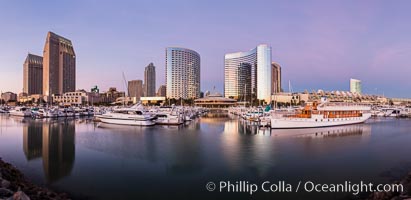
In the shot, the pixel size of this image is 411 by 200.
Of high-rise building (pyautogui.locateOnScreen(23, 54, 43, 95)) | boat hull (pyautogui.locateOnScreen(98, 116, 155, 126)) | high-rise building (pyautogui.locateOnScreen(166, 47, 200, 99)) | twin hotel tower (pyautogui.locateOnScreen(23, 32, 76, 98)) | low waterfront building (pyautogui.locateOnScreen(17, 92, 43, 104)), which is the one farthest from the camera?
high-rise building (pyautogui.locateOnScreen(23, 54, 43, 95))

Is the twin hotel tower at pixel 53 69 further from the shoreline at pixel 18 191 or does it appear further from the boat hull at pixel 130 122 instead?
the shoreline at pixel 18 191

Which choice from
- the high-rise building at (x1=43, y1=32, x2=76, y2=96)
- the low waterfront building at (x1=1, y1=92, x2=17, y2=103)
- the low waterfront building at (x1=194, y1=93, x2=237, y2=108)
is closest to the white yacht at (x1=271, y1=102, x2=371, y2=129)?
the low waterfront building at (x1=194, y1=93, x2=237, y2=108)

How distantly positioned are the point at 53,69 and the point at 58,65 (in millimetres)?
4578

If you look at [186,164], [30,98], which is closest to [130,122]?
[186,164]

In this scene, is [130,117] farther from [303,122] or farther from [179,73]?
[179,73]

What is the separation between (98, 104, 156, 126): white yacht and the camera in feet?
119

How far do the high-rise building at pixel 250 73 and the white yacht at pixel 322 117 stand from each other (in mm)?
93380

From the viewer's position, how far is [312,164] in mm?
14430

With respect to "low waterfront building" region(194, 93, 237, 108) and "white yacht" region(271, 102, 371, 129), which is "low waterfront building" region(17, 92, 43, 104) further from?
"white yacht" region(271, 102, 371, 129)

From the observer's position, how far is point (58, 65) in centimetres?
15100

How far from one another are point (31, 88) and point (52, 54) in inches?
1703

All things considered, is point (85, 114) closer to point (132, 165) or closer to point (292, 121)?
point (292, 121)

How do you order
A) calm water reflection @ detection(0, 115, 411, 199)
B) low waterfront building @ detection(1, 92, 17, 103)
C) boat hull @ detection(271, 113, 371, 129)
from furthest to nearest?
low waterfront building @ detection(1, 92, 17, 103), boat hull @ detection(271, 113, 371, 129), calm water reflection @ detection(0, 115, 411, 199)

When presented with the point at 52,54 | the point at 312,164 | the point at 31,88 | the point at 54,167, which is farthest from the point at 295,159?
the point at 31,88
